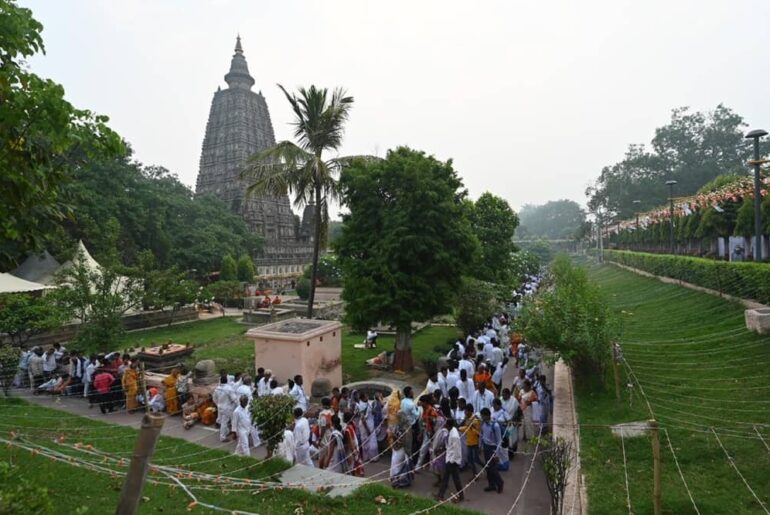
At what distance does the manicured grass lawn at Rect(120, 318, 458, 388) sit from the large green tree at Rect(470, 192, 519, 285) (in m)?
4.10

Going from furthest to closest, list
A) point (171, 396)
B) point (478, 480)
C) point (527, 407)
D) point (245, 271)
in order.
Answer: point (245, 271)
point (171, 396)
point (527, 407)
point (478, 480)

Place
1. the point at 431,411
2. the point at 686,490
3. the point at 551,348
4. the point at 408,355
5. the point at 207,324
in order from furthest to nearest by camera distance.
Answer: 1. the point at 207,324
2. the point at 408,355
3. the point at 551,348
4. the point at 431,411
5. the point at 686,490

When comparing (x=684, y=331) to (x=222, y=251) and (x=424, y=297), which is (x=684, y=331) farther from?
(x=222, y=251)

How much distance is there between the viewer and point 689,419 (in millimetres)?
8141

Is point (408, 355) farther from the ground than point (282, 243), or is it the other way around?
point (282, 243)

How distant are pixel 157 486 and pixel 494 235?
18825 millimetres

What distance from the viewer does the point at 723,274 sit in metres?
15.5

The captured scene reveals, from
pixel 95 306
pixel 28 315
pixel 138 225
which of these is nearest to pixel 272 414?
pixel 95 306

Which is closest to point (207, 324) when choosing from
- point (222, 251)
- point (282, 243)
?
point (222, 251)

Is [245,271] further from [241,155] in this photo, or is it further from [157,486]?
[157,486]

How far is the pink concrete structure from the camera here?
11.2 metres

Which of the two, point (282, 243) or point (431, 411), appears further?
point (282, 243)

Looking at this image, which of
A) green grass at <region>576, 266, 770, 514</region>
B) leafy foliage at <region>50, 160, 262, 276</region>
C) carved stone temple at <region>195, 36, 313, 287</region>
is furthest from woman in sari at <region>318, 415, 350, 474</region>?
carved stone temple at <region>195, 36, 313, 287</region>

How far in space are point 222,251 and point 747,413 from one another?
3433 centimetres
